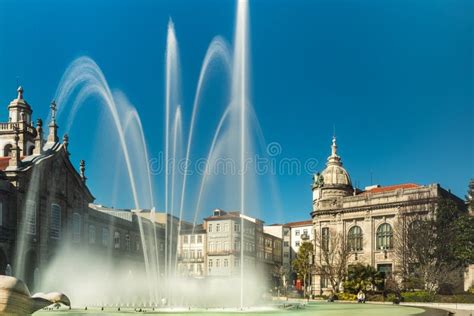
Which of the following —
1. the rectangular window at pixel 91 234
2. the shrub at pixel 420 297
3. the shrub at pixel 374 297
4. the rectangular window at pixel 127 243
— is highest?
the rectangular window at pixel 91 234

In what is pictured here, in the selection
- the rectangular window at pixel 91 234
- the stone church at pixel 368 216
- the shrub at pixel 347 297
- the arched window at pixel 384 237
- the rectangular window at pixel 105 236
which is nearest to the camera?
the shrub at pixel 347 297

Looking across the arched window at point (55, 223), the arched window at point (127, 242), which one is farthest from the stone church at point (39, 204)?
the arched window at point (127, 242)

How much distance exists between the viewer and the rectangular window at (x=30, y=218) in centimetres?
4986

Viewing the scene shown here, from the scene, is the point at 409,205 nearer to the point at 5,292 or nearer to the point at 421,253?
the point at 421,253

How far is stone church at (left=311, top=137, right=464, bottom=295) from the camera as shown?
72625 millimetres

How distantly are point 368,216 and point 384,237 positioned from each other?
3.60 m

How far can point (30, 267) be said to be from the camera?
5025cm

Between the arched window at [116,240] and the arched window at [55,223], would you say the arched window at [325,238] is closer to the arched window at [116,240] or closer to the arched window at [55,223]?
the arched window at [116,240]

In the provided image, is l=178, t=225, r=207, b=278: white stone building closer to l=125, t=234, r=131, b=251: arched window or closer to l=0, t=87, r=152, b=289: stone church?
l=125, t=234, r=131, b=251: arched window

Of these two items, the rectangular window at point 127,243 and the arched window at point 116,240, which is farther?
the rectangular window at point 127,243

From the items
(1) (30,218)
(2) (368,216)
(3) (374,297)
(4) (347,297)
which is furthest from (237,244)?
(1) (30,218)

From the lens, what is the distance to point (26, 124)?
66.3 m

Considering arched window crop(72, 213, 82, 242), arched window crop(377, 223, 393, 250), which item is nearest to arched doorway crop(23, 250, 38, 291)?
arched window crop(72, 213, 82, 242)

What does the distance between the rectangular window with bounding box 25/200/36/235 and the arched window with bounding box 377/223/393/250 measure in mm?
46419
